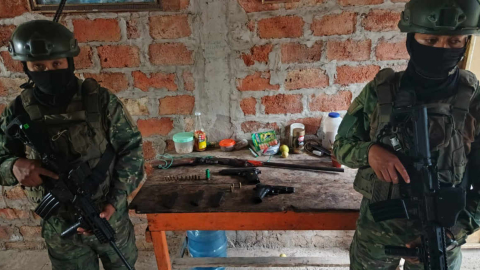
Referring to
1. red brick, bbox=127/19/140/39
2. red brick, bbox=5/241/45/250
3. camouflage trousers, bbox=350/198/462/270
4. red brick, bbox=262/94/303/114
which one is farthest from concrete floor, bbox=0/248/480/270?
red brick, bbox=127/19/140/39

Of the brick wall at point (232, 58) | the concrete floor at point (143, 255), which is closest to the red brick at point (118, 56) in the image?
the brick wall at point (232, 58)

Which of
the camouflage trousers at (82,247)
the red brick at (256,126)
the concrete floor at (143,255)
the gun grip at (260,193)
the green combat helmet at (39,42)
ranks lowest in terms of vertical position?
the concrete floor at (143,255)

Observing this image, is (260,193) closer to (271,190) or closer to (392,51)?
(271,190)

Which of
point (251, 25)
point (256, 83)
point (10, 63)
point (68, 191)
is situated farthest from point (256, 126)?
point (10, 63)

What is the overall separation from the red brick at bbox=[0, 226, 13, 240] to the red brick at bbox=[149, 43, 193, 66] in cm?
161

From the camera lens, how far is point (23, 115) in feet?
3.91

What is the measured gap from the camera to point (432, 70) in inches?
41.1

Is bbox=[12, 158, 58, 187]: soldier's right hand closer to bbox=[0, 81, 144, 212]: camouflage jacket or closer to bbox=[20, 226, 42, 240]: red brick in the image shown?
bbox=[0, 81, 144, 212]: camouflage jacket

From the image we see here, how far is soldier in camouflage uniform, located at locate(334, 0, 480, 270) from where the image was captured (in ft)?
3.32

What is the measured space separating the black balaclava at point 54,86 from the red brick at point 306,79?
44.2 inches

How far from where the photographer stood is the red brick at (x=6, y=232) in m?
2.19

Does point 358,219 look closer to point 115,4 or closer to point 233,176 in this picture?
point 233,176

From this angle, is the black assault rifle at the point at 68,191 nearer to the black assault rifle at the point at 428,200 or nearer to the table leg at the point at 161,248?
the table leg at the point at 161,248

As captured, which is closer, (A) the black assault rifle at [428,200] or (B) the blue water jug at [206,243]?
(A) the black assault rifle at [428,200]
